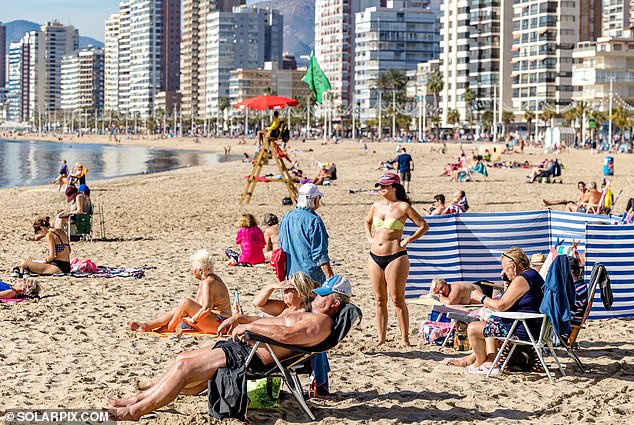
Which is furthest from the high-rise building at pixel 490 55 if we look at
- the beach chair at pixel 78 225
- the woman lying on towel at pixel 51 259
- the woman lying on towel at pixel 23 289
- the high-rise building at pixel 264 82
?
the woman lying on towel at pixel 23 289

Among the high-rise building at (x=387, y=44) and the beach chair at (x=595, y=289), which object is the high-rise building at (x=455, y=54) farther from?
the beach chair at (x=595, y=289)

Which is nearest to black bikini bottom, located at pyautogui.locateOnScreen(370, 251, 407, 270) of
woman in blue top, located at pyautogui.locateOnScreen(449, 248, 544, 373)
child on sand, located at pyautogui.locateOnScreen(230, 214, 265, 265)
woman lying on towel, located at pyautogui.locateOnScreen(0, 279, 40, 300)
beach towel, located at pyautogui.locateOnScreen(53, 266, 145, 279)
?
woman in blue top, located at pyautogui.locateOnScreen(449, 248, 544, 373)

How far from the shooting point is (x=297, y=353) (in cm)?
589

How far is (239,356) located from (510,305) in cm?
219

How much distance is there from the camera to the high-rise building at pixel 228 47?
584 ft

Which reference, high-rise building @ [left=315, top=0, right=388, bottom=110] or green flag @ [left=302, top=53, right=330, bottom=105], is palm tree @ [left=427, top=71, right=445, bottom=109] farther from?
green flag @ [left=302, top=53, right=330, bottom=105]

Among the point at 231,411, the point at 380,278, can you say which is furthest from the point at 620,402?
the point at 231,411

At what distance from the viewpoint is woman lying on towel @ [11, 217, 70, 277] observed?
1120cm

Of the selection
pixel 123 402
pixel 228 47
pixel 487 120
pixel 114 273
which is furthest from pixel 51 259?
pixel 228 47

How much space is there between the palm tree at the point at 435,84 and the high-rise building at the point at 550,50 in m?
15.8

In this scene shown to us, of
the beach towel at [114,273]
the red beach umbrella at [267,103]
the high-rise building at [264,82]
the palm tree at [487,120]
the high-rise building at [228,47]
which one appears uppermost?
the high-rise building at [228,47]

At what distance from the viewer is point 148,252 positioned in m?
13.8

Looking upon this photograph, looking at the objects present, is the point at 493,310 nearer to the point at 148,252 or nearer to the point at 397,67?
the point at 148,252

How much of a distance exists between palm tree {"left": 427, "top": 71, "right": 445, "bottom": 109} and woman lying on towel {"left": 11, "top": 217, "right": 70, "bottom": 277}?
346 ft
